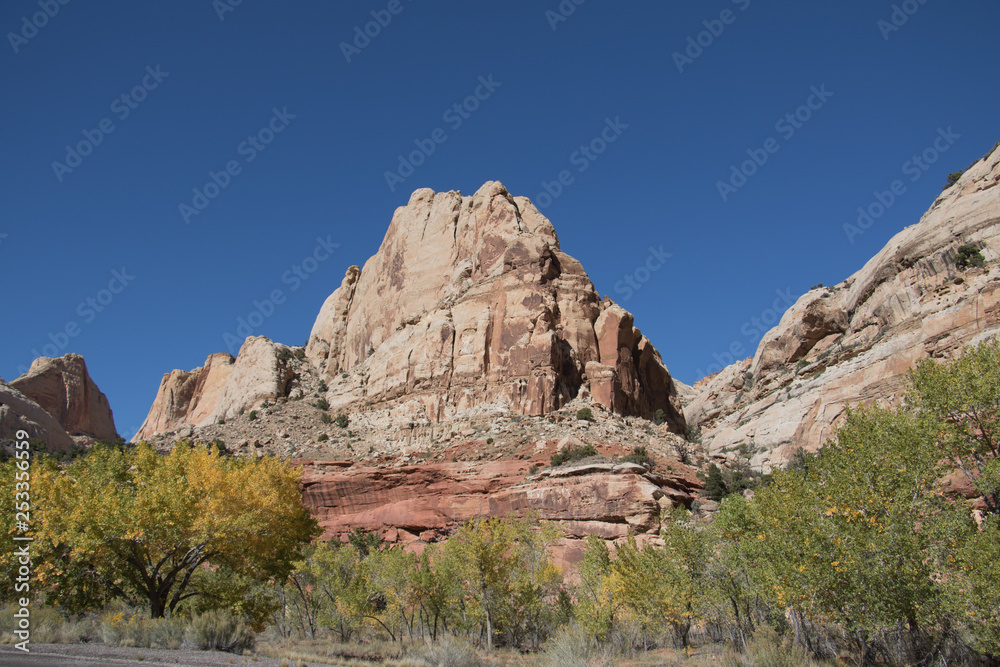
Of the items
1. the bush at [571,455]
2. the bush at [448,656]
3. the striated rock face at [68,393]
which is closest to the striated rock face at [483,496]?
the bush at [571,455]

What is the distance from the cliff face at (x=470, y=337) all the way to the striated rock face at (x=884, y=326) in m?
13.6

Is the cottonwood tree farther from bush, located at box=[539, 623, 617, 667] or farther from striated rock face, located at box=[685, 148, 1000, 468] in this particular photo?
striated rock face, located at box=[685, 148, 1000, 468]

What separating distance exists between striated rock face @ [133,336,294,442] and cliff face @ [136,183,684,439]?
37 centimetres

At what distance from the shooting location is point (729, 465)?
2072 inches

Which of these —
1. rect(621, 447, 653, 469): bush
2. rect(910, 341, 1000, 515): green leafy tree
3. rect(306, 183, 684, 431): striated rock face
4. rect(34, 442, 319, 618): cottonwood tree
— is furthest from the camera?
rect(306, 183, 684, 431): striated rock face

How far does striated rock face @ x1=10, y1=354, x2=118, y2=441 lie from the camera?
91.4 metres

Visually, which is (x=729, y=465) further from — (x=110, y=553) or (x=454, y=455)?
(x=110, y=553)

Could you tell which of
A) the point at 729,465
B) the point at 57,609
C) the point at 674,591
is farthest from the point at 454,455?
Result: the point at 57,609

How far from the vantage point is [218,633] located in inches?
803

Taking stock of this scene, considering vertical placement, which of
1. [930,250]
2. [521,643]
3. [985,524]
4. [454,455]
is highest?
[930,250]

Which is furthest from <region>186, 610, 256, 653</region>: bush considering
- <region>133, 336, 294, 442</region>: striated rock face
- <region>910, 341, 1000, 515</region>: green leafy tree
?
<region>133, 336, 294, 442</region>: striated rock face

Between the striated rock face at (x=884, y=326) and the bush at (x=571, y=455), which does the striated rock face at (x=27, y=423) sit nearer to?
the bush at (x=571, y=455)

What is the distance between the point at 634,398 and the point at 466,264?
25.8m

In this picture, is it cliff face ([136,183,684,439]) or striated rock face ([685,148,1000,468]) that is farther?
cliff face ([136,183,684,439])
